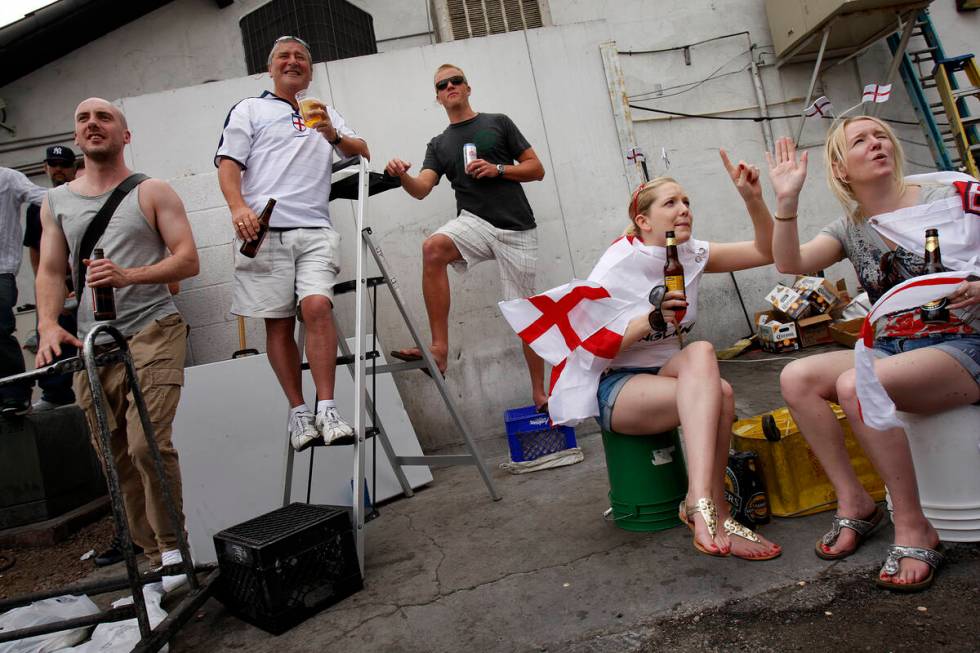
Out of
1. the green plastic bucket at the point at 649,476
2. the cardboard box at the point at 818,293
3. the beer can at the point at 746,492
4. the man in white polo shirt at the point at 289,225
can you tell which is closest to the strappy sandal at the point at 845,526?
the beer can at the point at 746,492

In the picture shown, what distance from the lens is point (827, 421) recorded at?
197 centimetres

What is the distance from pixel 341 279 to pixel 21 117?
504 cm

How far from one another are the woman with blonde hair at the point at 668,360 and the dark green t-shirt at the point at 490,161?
1412 millimetres

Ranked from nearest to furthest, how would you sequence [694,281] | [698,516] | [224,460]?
[698,516]
[694,281]
[224,460]

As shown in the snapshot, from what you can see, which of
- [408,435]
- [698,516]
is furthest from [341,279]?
[698,516]

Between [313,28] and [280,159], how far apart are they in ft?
14.8

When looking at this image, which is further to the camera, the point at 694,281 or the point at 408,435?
the point at 408,435

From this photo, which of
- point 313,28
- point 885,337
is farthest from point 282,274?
point 313,28

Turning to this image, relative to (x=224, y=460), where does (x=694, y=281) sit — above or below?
above

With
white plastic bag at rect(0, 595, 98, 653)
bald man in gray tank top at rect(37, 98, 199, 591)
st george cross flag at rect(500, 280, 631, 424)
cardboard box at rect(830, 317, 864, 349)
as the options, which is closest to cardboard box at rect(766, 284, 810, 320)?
cardboard box at rect(830, 317, 864, 349)

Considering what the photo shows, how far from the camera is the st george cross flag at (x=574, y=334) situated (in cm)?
225

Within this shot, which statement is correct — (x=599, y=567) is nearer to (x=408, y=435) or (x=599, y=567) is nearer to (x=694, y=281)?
(x=694, y=281)

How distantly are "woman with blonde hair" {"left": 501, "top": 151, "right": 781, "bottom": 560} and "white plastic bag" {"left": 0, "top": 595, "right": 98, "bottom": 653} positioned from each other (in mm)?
1870

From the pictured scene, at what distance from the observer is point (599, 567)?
209cm
